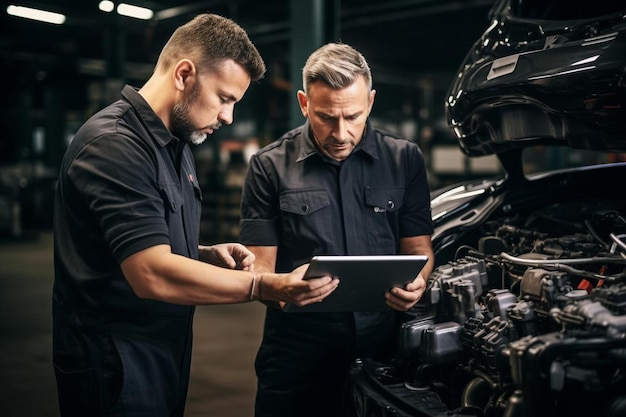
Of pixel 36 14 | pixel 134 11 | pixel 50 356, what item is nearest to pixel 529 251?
pixel 50 356

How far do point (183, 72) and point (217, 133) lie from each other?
10.5m

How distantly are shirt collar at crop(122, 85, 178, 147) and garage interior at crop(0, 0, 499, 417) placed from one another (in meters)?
2.22

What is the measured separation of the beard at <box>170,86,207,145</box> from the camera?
187 centimetres

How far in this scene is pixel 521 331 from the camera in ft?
6.30

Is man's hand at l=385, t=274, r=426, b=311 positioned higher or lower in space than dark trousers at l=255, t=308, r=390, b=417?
higher

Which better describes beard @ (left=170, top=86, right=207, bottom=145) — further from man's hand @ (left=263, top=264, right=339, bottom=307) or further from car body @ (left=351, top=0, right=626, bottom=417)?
car body @ (left=351, top=0, right=626, bottom=417)

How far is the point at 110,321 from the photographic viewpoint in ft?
6.01

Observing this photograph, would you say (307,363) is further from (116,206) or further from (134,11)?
(134,11)

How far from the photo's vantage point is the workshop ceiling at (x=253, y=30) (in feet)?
35.0

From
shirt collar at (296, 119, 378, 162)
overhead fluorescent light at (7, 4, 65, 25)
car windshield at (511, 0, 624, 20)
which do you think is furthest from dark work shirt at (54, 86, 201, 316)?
overhead fluorescent light at (7, 4, 65, 25)

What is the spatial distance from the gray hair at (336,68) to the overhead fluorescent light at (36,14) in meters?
9.65

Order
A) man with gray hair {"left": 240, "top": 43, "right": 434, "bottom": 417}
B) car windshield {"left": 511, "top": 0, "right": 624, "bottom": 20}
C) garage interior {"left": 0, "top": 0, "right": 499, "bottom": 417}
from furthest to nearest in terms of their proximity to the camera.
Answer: garage interior {"left": 0, "top": 0, "right": 499, "bottom": 417} < car windshield {"left": 511, "top": 0, "right": 624, "bottom": 20} < man with gray hair {"left": 240, "top": 43, "right": 434, "bottom": 417}

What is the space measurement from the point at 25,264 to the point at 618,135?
27.3 ft

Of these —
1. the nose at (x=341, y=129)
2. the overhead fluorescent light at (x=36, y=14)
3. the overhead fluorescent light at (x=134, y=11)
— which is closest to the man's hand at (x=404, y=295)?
the nose at (x=341, y=129)
